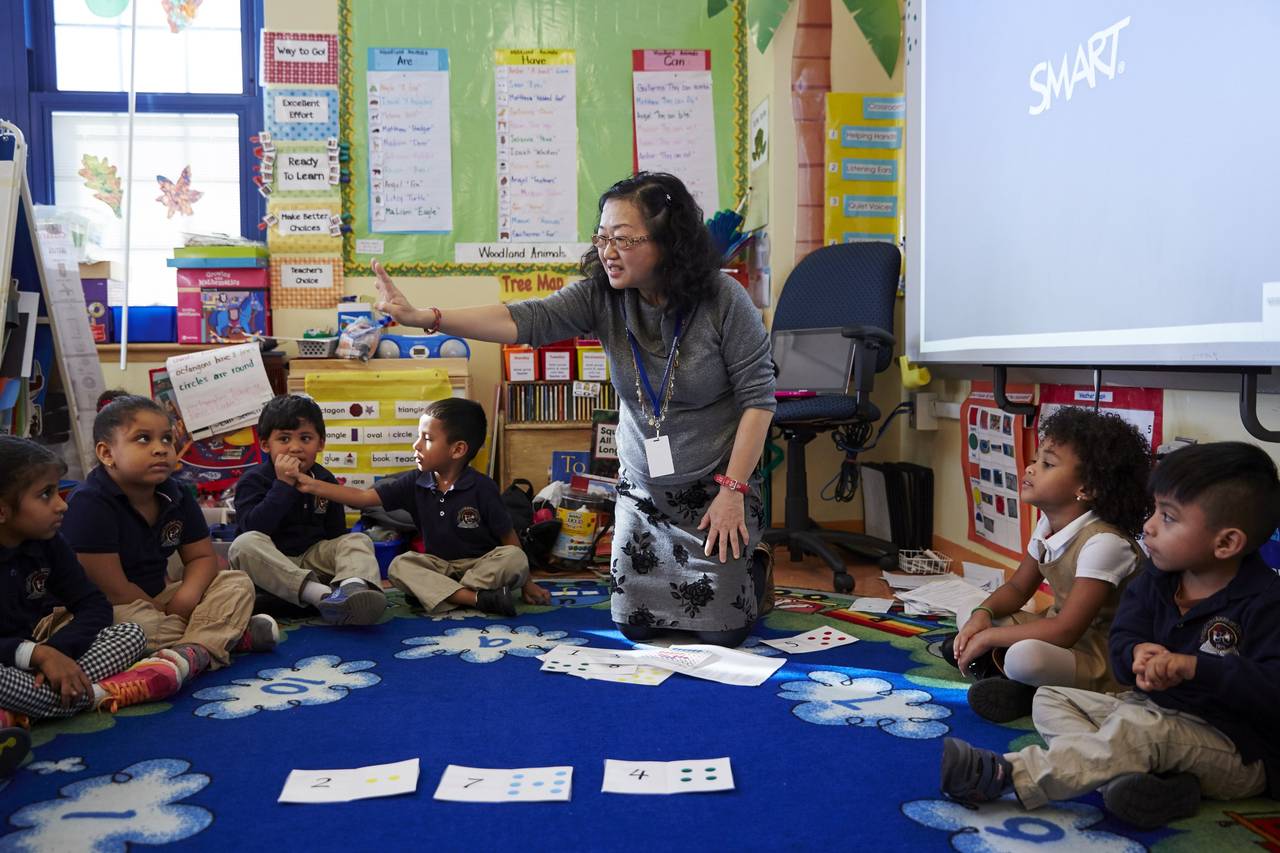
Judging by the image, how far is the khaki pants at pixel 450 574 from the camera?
8.21 ft

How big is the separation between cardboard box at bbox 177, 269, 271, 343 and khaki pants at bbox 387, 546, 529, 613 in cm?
161

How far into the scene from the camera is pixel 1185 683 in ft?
4.55

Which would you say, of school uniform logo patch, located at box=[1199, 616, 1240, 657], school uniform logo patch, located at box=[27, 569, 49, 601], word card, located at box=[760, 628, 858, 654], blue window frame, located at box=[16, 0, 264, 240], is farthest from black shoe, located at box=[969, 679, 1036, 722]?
blue window frame, located at box=[16, 0, 264, 240]

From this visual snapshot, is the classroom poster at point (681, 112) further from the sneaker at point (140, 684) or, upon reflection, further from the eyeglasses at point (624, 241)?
the sneaker at point (140, 684)

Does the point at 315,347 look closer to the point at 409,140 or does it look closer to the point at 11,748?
the point at 409,140

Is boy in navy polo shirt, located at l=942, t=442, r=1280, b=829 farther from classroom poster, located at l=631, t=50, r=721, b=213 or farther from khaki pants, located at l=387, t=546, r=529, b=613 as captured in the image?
classroom poster, located at l=631, t=50, r=721, b=213

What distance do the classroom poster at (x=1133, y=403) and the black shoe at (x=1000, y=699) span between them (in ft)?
2.26

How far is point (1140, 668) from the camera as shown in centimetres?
139

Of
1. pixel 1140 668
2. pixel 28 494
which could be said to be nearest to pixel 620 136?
pixel 28 494

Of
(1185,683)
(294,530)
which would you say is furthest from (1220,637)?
(294,530)

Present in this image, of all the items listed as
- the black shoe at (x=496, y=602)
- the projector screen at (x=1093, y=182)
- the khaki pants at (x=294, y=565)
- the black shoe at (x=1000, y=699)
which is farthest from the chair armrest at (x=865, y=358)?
the khaki pants at (x=294, y=565)

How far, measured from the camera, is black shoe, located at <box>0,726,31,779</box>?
1.43 metres

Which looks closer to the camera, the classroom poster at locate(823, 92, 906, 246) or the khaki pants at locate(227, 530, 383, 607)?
the khaki pants at locate(227, 530, 383, 607)

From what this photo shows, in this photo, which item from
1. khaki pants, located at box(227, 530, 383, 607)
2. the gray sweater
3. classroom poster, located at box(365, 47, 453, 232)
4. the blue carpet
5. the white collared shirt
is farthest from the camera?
classroom poster, located at box(365, 47, 453, 232)
